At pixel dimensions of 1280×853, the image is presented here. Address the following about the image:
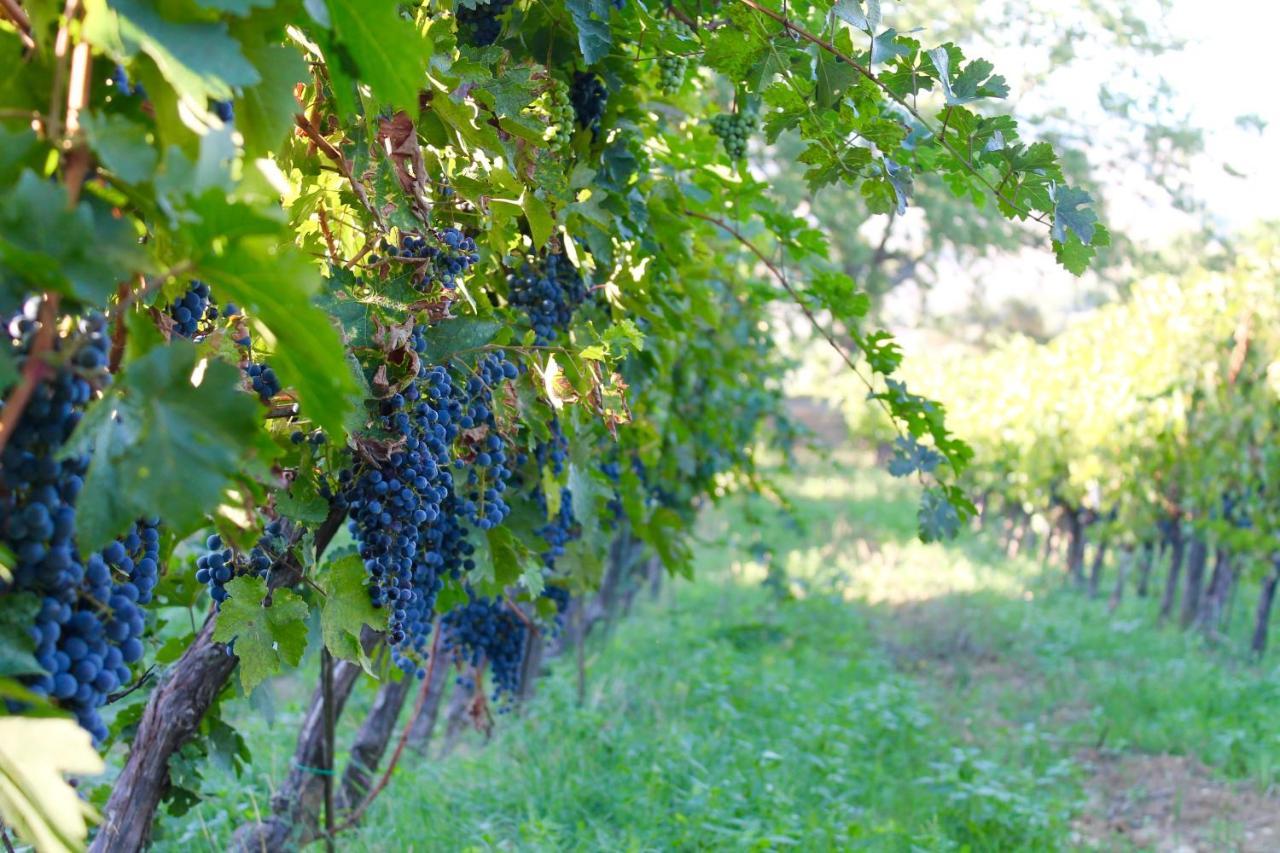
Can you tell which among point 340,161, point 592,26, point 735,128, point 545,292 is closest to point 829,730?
point 735,128

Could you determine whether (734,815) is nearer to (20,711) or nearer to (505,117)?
(505,117)

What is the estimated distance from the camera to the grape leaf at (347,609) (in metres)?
1.95

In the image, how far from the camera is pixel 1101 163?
22516 mm

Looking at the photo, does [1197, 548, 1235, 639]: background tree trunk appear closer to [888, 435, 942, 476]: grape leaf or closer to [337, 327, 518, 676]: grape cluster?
[888, 435, 942, 476]: grape leaf

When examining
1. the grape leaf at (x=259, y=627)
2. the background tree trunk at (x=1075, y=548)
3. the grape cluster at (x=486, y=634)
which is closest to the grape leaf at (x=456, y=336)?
the grape leaf at (x=259, y=627)

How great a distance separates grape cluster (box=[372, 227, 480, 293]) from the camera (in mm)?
2031

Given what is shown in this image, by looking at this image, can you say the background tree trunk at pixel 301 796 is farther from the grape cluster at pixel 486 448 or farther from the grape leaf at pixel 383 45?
the grape leaf at pixel 383 45

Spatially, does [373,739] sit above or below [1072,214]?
below

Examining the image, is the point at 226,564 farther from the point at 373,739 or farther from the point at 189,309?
the point at 373,739

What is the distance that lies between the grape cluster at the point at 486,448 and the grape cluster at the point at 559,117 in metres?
0.54

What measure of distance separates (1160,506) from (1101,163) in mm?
12510

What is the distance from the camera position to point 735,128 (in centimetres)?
298

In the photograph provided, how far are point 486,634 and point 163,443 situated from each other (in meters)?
3.09

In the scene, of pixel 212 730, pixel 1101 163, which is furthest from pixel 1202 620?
pixel 1101 163
